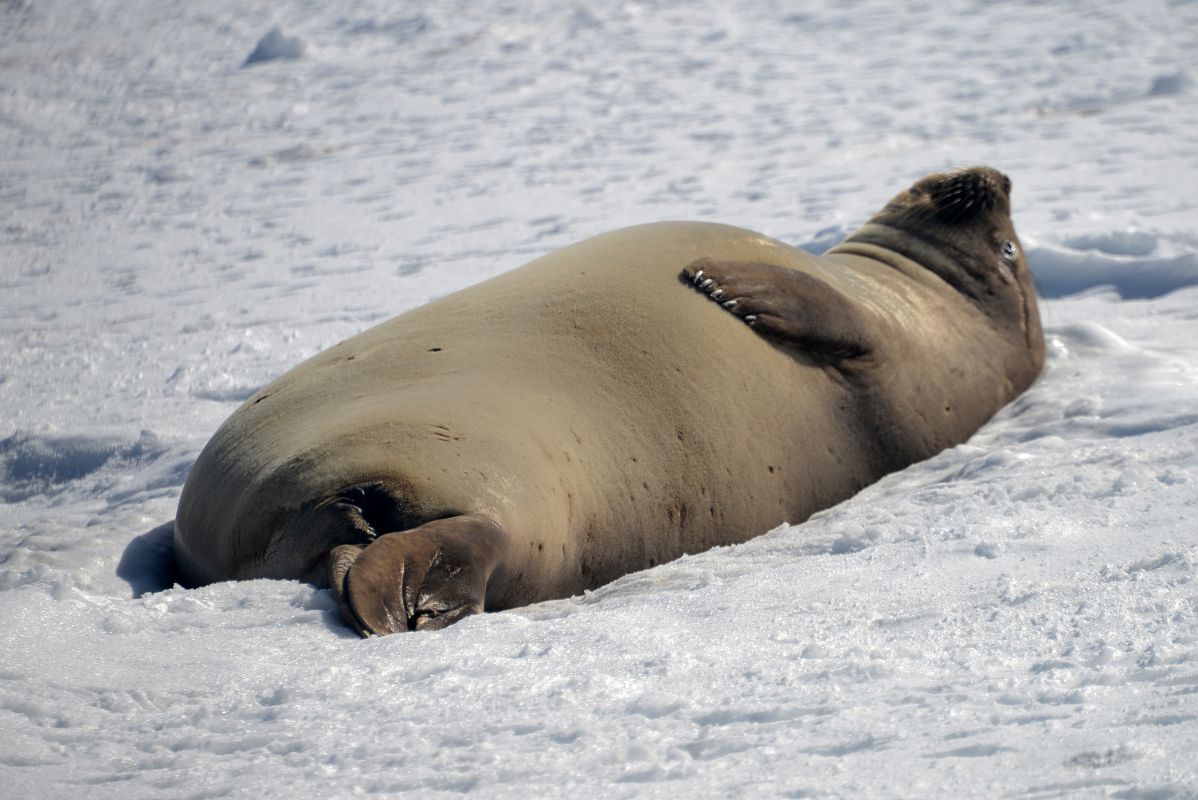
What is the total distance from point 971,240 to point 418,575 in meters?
2.93

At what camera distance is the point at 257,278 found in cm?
644

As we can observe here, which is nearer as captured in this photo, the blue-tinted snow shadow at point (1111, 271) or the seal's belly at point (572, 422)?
the seal's belly at point (572, 422)

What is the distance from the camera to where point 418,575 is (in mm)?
2545

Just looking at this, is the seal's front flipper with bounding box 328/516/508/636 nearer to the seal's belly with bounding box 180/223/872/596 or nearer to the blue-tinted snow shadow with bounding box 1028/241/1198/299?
the seal's belly with bounding box 180/223/872/596

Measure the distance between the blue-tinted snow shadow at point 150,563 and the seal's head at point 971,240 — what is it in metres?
2.50

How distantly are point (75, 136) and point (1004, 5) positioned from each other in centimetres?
741

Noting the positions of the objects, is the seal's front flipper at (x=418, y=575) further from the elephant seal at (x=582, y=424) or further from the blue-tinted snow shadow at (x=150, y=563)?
the blue-tinted snow shadow at (x=150, y=563)

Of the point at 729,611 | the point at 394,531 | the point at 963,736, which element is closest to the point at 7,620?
the point at 394,531

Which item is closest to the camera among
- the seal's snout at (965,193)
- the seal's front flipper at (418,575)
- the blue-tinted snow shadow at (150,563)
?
the seal's front flipper at (418,575)

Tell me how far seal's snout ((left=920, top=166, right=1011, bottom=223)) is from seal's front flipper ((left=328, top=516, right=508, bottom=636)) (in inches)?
109

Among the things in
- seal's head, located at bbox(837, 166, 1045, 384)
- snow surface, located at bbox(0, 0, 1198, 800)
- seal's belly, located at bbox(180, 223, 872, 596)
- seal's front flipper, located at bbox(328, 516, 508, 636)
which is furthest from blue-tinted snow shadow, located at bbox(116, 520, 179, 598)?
seal's head, located at bbox(837, 166, 1045, 384)

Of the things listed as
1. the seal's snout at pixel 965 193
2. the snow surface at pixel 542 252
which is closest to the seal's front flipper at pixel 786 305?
the snow surface at pixel 542 252

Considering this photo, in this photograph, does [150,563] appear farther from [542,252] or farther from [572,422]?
[542,252]

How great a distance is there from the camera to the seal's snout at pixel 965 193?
4.97 meters
